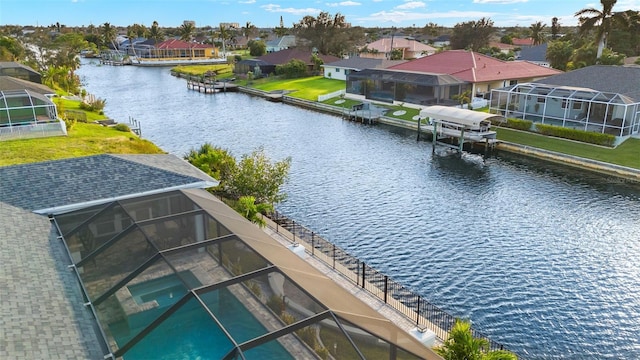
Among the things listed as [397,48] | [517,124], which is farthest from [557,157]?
[397,48]

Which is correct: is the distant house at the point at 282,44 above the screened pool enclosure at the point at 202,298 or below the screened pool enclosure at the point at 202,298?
above

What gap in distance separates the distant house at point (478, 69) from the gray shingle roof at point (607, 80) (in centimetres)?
998

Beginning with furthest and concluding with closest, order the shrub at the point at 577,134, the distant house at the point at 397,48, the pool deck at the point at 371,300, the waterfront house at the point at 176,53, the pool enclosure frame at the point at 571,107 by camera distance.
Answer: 1. the waterfront house at the point at 176,53
2. the distant house at the point at 397,48
3. the pool enclosure frame at the point at 571,107
4. the shrub at the point at 577,134
5. the pool deck at the point at 371,300

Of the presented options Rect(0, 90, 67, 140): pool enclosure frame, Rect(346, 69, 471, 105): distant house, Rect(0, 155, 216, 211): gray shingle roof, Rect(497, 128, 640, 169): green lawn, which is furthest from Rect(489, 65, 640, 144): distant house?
Rect(0, 90, 67, 140): pool enclosure frame

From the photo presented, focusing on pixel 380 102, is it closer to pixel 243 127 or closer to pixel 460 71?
pixel 460 71

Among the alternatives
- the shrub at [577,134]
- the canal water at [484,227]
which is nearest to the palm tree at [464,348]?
the canal water at [484,227]

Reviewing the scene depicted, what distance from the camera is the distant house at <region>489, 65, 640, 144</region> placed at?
129 ft

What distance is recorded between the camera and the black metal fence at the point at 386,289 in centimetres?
1627

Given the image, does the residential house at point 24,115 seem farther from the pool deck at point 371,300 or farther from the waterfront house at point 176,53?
the waterfront house at point 176,53

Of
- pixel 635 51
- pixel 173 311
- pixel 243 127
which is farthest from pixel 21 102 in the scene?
pixel 635 51

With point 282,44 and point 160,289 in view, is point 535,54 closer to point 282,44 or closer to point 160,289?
point 282,44

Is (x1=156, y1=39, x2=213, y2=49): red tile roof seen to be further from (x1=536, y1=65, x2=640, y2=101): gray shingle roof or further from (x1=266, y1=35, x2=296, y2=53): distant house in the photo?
(x1=536, y1=65, x2=640, y2=101): gray shingle roof

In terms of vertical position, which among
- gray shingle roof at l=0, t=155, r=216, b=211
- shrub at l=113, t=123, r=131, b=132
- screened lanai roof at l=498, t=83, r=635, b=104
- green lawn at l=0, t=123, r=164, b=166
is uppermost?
screened lanai roof at l=498, t=83, r=635, b=104

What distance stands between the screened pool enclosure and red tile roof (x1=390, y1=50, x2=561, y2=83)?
4851 cm
